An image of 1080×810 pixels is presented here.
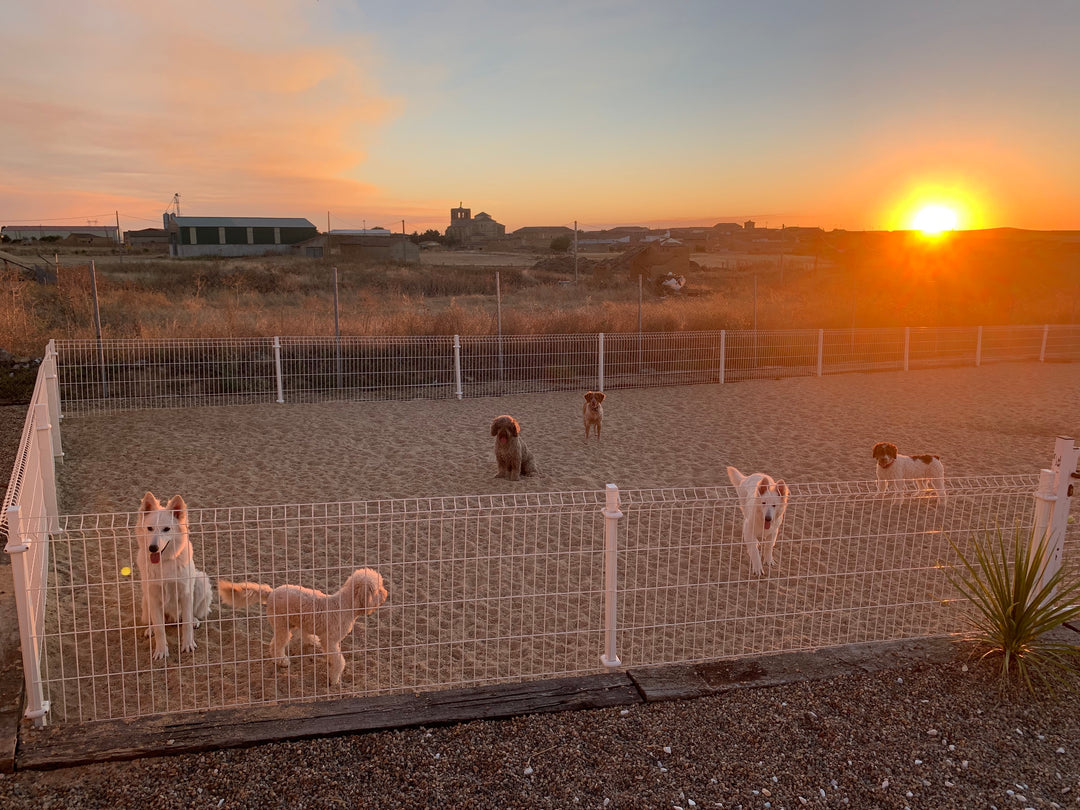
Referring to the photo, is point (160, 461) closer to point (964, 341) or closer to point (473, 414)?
point (473, 414)

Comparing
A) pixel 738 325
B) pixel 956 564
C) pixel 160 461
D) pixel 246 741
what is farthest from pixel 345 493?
pixel 738 325

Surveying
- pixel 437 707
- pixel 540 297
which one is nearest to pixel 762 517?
pixel 437 707

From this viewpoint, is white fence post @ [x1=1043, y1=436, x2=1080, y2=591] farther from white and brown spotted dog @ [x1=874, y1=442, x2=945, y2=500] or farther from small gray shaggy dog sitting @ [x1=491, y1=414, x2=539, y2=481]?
small gray shaggy dog sitting @ [x1=491, y1=414, x2=539, y2=481]

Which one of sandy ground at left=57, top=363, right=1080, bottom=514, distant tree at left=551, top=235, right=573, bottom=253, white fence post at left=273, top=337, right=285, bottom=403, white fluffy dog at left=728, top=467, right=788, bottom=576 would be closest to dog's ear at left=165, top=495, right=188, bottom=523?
sandy ground at left=57, top=363, right=1080, bottom=514

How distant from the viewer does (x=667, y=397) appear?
13734 millimetres

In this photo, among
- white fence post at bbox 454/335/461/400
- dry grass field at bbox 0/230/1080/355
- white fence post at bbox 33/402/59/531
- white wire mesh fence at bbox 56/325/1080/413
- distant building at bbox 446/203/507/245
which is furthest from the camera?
distant building at bbox 446/203/507/245

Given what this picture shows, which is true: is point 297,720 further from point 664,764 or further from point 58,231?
point 58,231

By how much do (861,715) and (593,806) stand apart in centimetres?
151

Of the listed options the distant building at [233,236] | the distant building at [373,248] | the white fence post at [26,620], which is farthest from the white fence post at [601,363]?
the distant building at [233,236]

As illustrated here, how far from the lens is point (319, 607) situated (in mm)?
4301

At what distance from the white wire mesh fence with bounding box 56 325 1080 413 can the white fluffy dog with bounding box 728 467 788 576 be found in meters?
8.27

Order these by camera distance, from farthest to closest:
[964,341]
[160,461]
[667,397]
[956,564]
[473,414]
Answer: [964,341] → [667,397] → [473,414] → [160,461] → [956,564]

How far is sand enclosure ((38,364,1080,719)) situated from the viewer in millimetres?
4504

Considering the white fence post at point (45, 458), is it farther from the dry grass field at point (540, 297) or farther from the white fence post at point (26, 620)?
the dry grass field at point (540, 297)
